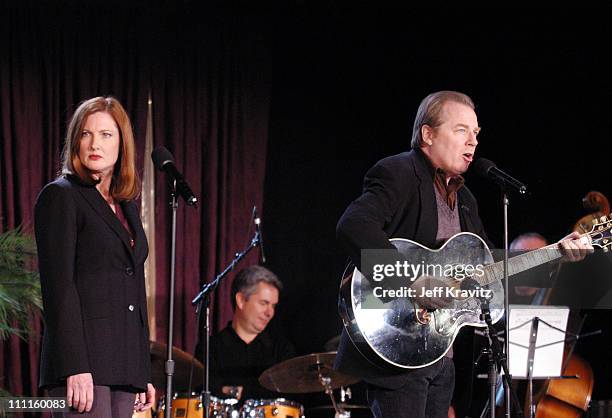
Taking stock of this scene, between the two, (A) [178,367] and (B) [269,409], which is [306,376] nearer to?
(B) [269,409]

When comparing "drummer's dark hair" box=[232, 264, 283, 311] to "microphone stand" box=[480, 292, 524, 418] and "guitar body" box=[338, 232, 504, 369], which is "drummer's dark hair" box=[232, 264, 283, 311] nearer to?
"guitar body" box=[338, 232, 504, 369]

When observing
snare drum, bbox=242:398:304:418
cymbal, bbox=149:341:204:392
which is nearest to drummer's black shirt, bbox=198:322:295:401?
cymbal, bbox=149:341:204:392

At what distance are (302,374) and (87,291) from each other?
317cm

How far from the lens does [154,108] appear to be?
6574 millimetres

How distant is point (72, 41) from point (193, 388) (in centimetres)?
257

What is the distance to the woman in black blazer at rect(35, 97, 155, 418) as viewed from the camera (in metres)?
2.93

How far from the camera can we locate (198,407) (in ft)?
18.9

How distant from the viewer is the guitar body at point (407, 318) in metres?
3.36

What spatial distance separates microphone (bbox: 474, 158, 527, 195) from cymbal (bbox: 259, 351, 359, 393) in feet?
7.84

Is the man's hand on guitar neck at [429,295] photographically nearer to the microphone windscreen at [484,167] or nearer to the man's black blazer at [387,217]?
the man's black blazer at [387,217]

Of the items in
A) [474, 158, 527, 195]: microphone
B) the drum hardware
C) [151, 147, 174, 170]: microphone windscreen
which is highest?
[151, 147, 174, 170]: microphone windscreen

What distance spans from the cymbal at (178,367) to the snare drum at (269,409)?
0.39 metres

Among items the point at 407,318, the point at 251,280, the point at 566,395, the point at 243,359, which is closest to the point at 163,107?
the point at 251,280

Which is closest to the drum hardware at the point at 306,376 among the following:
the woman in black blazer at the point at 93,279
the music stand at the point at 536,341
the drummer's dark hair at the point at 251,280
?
the drummer's dark hair at the point at 251,280
